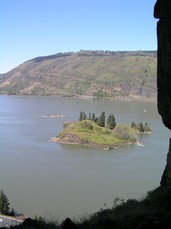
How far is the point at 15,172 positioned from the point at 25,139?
23.6 meters

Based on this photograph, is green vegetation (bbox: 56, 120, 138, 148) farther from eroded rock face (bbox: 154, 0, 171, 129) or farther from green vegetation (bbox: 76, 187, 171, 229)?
green vegetation (bbox: 76, 187, 171, 229)

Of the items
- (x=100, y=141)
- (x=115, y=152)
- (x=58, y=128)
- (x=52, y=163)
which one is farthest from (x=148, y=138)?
(x=52, y=163)

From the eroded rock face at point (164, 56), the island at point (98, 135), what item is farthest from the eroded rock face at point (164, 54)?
the island at point (98, 135)

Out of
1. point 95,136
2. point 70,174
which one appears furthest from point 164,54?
point 95,136

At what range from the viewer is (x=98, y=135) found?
66.1 m

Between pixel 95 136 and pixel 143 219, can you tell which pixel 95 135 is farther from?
pixel 143 219

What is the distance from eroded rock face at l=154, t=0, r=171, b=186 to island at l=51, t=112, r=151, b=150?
4979cm

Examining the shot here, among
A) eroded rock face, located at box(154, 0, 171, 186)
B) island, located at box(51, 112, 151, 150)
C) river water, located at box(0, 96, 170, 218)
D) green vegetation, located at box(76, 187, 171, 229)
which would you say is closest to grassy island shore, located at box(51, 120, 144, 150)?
island, located at box(51, 112, 151, 150)

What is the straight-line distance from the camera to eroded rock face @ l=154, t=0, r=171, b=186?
8883 millimetres

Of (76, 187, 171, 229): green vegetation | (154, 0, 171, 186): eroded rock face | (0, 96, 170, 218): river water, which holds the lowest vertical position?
(0, 96, 170, 218): river water

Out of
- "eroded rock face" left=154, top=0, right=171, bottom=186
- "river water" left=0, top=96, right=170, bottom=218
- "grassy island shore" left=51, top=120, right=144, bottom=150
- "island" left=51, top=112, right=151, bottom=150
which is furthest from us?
"island" left=51, top=112, right=151, bottom=150

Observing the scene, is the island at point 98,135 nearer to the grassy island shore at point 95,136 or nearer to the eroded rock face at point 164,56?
the grassy island shore at point 95,136

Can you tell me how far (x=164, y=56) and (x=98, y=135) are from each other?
2250 inches

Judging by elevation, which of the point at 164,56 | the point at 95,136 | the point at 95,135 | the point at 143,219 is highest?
the point at 164,56
